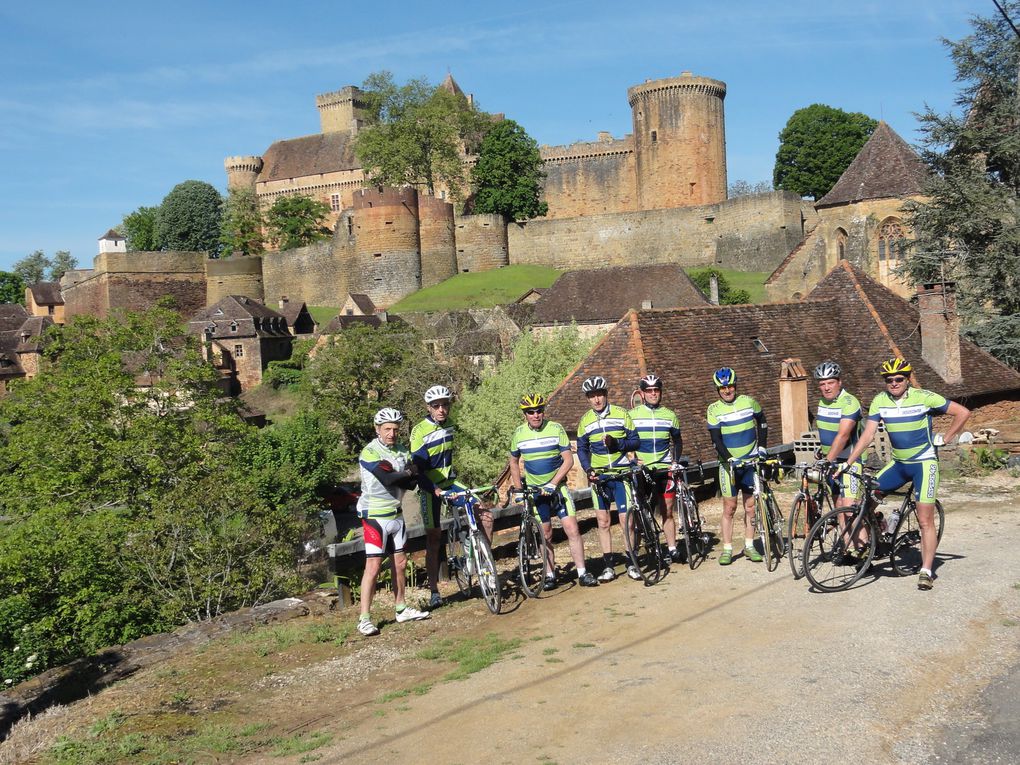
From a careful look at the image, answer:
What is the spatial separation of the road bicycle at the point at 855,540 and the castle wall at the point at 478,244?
6541 cm

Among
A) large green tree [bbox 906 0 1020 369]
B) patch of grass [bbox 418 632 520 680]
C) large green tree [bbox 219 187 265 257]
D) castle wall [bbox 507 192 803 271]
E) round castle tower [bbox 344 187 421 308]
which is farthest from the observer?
large green tree [bbox 219 187 265 257]

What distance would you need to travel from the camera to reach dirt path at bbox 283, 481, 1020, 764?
5.59m

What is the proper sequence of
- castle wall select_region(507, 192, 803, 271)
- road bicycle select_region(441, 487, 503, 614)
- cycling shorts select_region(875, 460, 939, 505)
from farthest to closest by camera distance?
castle wall select_region(507, 192, 803, 271) → road bicycle select_region(441, 487, 503, 614) → cycling shorts select_region(875, 460, 939, 505)

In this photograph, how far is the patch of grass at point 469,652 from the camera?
718cm

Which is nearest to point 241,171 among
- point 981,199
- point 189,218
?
point 189,218

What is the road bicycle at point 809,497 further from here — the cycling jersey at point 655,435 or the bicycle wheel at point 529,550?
the bicycle wheel at point 529,550

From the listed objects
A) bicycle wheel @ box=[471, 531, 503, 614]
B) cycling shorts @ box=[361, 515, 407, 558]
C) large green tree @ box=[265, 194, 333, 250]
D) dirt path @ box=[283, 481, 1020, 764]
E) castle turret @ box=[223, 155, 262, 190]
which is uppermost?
castle turret @ box=[223, 155, 262, 190]

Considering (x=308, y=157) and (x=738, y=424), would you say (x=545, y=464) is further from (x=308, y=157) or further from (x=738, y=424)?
(x=308, y=157)

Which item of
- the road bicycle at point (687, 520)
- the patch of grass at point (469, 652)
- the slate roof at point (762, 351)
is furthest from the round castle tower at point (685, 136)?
the patch of grass at point (469, 652)

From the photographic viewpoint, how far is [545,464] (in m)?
9.02

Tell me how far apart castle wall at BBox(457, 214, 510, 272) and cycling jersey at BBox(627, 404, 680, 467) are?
64.3 metres

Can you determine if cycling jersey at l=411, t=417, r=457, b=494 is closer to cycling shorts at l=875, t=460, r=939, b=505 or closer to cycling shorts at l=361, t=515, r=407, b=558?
cycling shorts at l=361, t=515, r=407, b=558

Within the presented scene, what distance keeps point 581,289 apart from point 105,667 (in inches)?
1716

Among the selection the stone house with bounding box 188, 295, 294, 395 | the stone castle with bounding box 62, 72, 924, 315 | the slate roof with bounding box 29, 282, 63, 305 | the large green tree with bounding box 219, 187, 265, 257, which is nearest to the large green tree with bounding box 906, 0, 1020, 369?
the stone castle with bounding box 62, 72, 924, 315
